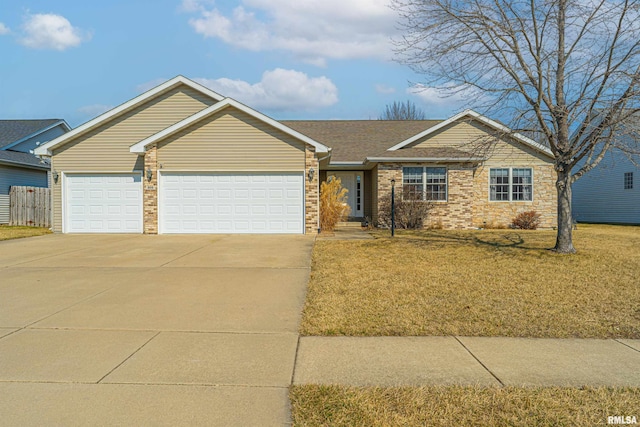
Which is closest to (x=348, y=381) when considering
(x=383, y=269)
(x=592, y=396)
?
(x=592, y=396)

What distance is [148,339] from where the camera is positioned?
4840 millimetres

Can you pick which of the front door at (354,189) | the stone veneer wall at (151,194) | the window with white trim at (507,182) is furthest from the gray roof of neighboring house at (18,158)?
the window with white trim at (507,182)

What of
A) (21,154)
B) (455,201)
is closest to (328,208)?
(455,201)

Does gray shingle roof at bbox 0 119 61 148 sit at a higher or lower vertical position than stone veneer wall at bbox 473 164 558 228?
higher

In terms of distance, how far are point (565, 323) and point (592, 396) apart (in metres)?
2.17

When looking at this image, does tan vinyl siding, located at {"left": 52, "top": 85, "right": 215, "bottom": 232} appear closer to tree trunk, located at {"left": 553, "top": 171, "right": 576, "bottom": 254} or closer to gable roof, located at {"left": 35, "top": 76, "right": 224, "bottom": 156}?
gable roof, located at {"left": 35, "top": 76, "right": 224, "bottom": 156}

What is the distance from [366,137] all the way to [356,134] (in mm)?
730

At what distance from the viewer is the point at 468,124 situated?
19.0 m

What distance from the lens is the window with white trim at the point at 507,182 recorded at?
18886 mm

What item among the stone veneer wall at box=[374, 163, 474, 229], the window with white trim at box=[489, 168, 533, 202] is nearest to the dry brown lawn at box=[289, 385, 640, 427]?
the stone veneer wall at box=[374, 163, 474, 229]

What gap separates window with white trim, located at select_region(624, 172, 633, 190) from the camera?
25.3 metres

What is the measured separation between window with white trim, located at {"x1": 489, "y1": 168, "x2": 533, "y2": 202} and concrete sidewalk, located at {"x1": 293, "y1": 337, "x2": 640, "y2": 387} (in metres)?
14.8

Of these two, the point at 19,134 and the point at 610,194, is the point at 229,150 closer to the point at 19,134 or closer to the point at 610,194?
the point at 19,134

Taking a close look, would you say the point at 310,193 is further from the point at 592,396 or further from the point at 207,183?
the point at 592,396
